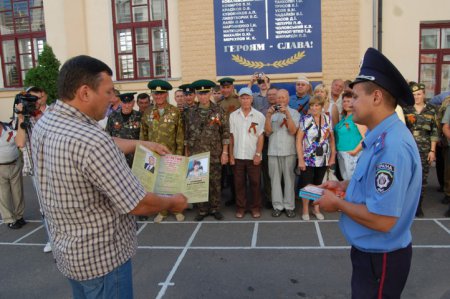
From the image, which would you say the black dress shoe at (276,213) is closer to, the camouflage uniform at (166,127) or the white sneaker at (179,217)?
the white sneaker at (179,217)

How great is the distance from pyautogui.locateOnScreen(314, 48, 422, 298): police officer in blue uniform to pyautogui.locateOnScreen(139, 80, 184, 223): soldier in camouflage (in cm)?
406

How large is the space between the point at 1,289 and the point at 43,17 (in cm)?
1158

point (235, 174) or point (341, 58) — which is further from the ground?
point (341, 58)

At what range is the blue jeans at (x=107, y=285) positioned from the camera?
197 centimetres

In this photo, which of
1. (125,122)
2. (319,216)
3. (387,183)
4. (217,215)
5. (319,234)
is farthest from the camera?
(125,122)

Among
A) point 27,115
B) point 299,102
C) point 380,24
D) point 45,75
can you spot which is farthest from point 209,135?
point 45,75

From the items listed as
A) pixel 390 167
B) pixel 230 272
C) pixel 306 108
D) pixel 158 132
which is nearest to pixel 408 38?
pixel 306 108

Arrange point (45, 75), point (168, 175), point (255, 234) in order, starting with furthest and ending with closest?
point (45, 75)
point (255, 234)
point (168, 175)

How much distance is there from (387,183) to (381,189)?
0.04 meters

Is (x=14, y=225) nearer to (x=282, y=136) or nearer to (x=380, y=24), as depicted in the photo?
(x=282, y=136)

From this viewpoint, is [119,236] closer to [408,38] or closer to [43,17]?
[408,38]

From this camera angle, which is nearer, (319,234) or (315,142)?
(319,234)

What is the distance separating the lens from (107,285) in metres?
1.97

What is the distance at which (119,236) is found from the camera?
77.9 inches
